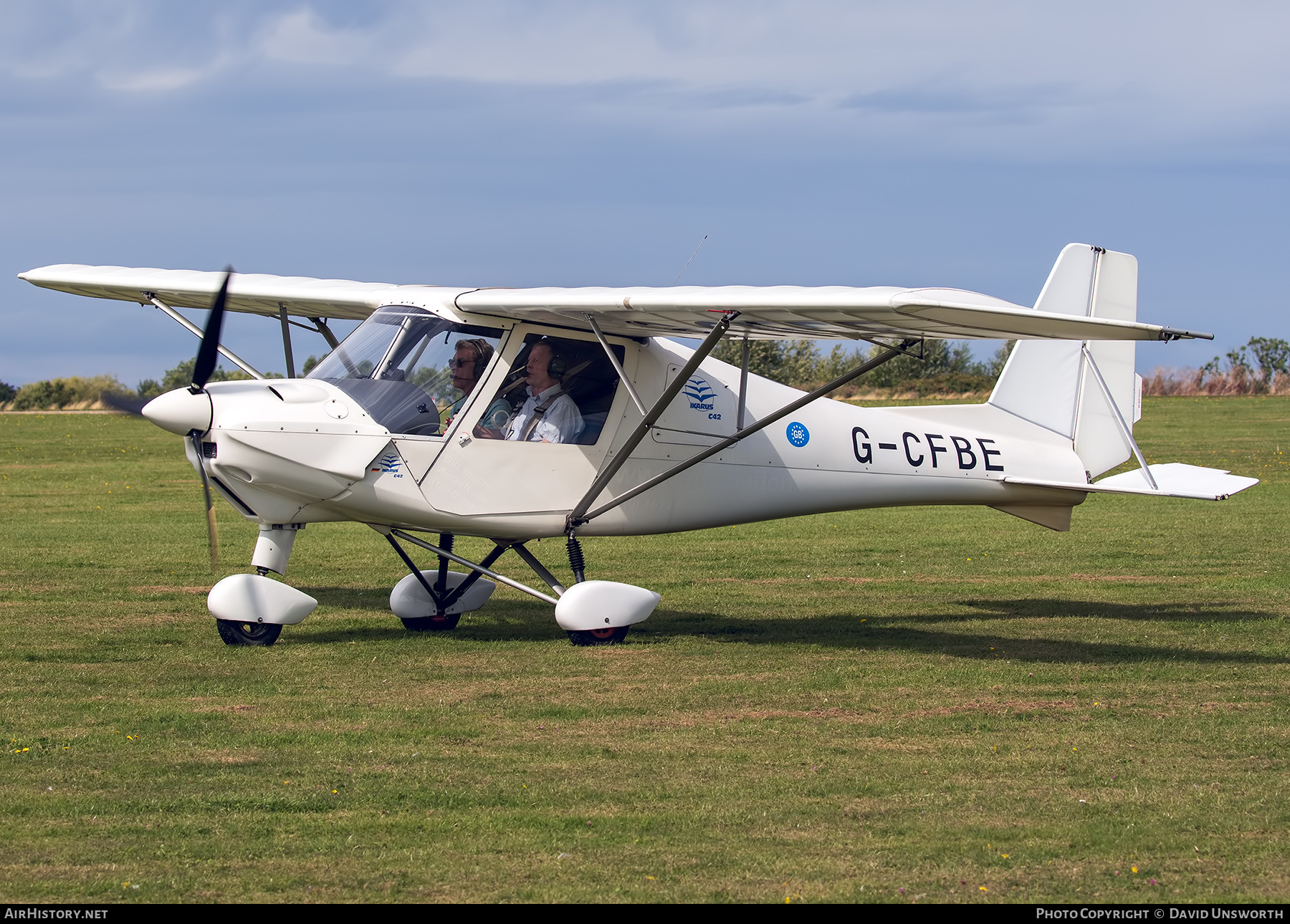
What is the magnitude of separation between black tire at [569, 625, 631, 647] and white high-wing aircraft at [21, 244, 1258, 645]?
0.02 metres

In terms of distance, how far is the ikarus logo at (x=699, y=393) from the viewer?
39.2ft

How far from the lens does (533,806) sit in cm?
639

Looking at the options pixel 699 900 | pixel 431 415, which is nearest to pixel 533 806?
pixel 699 900

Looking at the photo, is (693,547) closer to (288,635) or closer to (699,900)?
(288,635)

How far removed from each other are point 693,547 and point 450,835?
1343cm

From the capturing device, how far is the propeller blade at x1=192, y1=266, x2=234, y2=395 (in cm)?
987

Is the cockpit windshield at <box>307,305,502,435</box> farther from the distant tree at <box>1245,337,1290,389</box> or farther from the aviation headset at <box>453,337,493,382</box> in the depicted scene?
the distant tree at <box>1245,337,1290,389</box>

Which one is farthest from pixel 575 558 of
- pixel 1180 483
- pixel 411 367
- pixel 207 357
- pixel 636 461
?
pixel 1180 483

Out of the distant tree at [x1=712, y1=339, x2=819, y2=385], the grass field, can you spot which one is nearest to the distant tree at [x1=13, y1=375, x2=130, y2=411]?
the distant tree at [x1=712, y1=339, x2=819, y2=385]

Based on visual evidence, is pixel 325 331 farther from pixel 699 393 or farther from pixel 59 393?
pixel 59 393

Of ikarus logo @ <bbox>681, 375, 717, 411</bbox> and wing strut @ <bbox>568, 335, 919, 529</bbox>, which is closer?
wing strut @ <bbox>568, 335, 919, 529</bbox>

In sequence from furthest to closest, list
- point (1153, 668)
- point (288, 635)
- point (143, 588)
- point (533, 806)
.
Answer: point (143, 588) < point (288, 635) < point (1153, 668) < point (533, 806)

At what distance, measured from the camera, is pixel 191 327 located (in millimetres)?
12992
